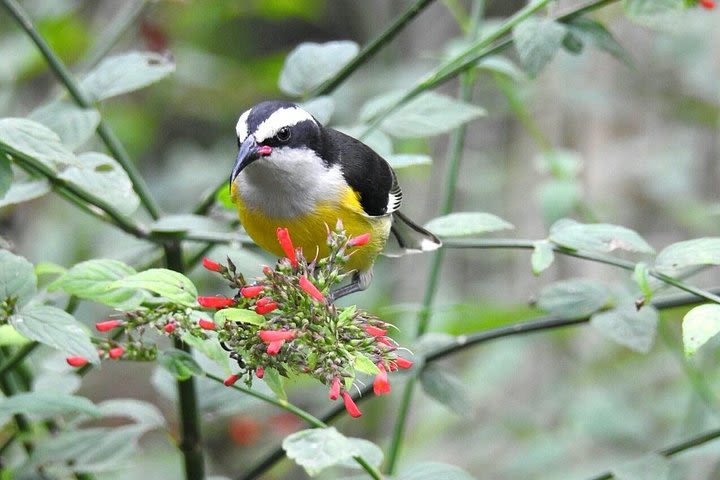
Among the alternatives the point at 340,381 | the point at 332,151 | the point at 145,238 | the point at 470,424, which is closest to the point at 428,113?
the point at 332,151

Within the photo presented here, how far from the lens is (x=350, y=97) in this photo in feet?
17.3

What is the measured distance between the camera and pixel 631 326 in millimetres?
1999

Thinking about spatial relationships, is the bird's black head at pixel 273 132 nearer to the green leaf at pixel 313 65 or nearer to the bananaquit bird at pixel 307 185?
the bananaquit bird at pixel 307 185

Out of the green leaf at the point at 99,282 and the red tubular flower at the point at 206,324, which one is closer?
the red tubular flower at the point at 206,324

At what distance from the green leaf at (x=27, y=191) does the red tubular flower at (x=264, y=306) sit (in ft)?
2.35

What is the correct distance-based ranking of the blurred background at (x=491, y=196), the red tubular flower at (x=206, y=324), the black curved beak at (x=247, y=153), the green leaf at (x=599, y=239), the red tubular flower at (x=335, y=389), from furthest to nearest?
the blurred background at (x=491, y=196), the black curved beak at (x=247, y=153), the green leaf at (x=599, y=239), the red tubular flower at (x=206, y=324), the red tubular flower at (x=335, y=389)

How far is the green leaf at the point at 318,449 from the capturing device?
1423mm

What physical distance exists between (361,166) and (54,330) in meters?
Result: 1.03

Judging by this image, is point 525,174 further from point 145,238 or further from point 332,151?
point 145,238

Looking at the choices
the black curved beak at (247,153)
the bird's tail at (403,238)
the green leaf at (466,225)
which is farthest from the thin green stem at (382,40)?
the bird's tail at (403,238)

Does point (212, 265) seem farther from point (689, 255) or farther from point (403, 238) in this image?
Answer: point (403, 238)

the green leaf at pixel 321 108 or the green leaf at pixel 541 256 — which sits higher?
the green leaf at pixel 321 108

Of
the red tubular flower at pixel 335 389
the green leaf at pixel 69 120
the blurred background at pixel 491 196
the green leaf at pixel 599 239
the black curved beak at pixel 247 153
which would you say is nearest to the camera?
the red tubular flower at pixel 335 389

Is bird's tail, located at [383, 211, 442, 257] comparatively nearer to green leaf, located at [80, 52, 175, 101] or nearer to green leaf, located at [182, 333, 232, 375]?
green leaf, located at [80, 52, 175, 101]
